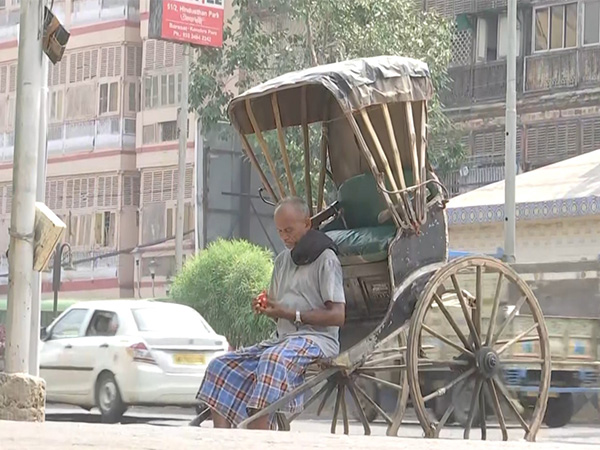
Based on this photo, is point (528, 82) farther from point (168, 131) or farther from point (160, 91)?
point (160, 91)

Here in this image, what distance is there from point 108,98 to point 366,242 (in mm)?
33667

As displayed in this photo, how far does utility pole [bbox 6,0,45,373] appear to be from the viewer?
954cm

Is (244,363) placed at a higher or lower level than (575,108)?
lower

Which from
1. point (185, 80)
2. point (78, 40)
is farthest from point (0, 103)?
point (185, 80)

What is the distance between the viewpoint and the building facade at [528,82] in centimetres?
3278

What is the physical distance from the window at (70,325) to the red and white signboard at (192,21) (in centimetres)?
1315

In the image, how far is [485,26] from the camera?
115 ft

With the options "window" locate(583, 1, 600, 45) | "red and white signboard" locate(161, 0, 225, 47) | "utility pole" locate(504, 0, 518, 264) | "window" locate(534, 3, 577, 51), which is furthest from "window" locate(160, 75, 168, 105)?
"utility pole" locate(504, 0, 518, 264)

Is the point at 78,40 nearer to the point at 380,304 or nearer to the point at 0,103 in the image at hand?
the point at 0,103

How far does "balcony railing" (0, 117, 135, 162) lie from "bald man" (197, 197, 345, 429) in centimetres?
3324

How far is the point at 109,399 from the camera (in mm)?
17172

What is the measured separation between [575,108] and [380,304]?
2381 centimetres

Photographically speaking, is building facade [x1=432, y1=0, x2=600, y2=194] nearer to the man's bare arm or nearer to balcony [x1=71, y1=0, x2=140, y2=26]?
balcony [x1=71, y1=0, x2=140, y2=26]

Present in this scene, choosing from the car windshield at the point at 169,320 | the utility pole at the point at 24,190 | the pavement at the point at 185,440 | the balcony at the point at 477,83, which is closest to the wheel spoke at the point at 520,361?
the utility pole at the point at 24,190
